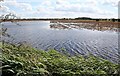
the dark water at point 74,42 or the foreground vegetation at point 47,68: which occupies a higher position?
the foreground vegetation at point 47,68

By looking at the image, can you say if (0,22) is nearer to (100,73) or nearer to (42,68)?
(42,68)

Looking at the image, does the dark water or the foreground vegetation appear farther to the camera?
the dark water

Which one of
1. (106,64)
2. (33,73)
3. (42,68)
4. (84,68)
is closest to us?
(33,73)

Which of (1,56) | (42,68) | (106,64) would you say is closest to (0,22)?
(1,56)

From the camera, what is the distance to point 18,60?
16.2ft

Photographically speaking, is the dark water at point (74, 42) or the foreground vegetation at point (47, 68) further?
the dark water at point (74, 42)

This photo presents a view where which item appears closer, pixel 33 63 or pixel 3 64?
pixel 3 64

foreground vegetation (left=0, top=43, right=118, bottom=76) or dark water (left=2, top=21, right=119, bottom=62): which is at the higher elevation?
foreground vegetation (left=0, top=43, right=118, bottom=76)

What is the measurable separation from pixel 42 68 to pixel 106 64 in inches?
64.0

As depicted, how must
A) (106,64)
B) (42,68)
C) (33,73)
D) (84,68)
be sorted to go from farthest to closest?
(106,64) → (84,68) → (42,68) → (33,73)

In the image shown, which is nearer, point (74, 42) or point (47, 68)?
point (47, 68)

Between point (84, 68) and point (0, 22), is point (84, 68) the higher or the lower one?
the lower one

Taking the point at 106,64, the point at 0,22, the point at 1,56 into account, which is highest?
the point at 0,22

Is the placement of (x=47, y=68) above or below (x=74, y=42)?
above
